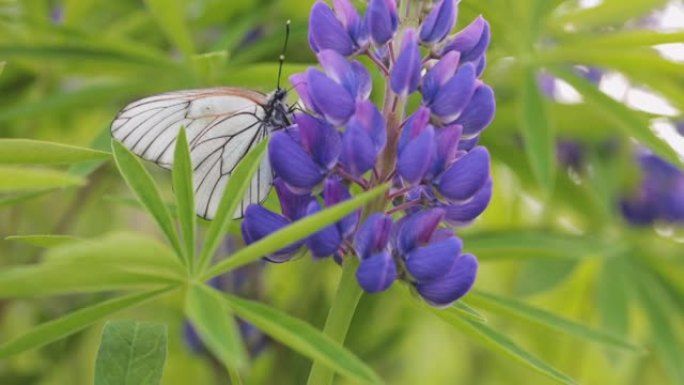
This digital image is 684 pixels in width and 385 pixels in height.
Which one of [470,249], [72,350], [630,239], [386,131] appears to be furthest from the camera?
[630,239]

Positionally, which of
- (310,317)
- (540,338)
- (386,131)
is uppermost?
(386,131)

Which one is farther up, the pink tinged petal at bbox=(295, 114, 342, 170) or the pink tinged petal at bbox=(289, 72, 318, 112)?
the pink tinged petal at bbox=(289, 72, 318, 112)

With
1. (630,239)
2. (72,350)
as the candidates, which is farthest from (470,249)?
(72,350)

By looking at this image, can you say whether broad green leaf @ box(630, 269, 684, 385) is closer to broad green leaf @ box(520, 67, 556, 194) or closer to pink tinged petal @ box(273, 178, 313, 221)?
broad green leaf @ box(520, 67, 556, 194)

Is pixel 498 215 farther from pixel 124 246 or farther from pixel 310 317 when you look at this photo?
pixel 124 246

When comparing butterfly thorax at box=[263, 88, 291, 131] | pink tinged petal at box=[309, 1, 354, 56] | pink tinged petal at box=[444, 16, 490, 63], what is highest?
pink tinged petal at box=[309, 1, 354, 56]

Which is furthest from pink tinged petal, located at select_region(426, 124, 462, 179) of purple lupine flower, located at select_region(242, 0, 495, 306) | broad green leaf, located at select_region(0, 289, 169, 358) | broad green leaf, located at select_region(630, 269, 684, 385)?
broad green leaf, located at select_region(630, 269, 684, 385)
